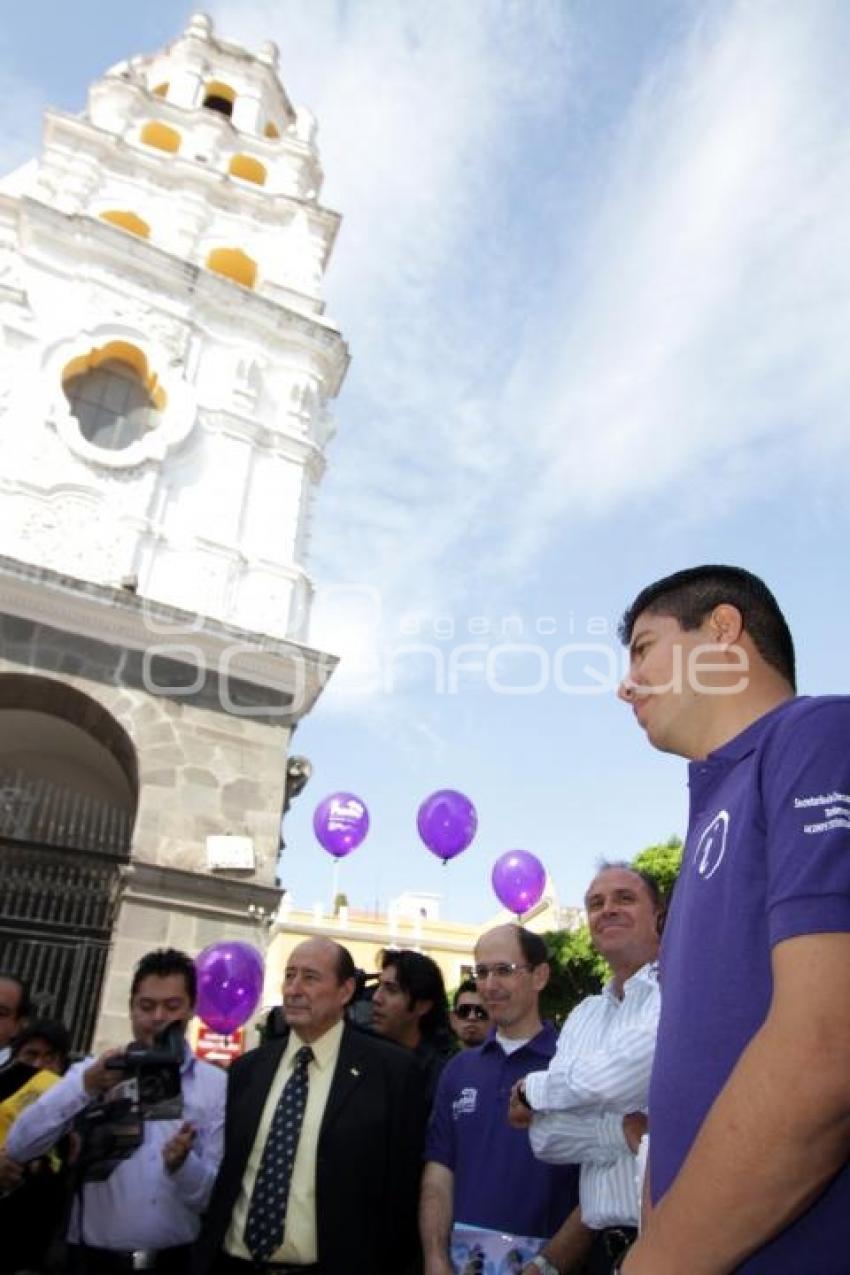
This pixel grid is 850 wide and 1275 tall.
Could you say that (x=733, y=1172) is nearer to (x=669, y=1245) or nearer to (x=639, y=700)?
(x=669, y=1245)

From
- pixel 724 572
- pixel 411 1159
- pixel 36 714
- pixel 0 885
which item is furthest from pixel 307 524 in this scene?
pixel 724 572

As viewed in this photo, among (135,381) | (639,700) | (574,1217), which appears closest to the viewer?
(639,700)

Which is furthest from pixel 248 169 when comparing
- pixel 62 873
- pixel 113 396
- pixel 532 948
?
pixel 532 948

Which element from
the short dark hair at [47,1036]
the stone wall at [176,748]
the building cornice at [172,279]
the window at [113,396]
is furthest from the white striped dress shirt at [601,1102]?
the building cornice at [172,279]

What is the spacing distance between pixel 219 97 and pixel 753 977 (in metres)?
18.7

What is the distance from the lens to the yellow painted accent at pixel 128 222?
41.7ft

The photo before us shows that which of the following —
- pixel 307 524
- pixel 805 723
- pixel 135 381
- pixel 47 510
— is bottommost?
pixel 805 723

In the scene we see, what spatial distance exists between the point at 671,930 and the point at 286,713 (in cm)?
883

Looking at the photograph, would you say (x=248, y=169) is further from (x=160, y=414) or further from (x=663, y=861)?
(x=663, y=861)

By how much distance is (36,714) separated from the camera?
34.4 ft

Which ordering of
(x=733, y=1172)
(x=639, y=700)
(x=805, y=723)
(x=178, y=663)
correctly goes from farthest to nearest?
Result: (x=178, y=663) → (x=639, y=700) → (x=805, y=723) → (x=733, y=1172)

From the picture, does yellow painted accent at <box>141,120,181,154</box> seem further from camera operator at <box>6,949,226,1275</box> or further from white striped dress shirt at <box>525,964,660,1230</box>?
white striped dress shirt at <box>525,964,660,1230</box>

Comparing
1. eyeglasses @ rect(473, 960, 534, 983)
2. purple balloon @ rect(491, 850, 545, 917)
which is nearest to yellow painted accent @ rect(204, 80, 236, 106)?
purple balloon @ rect(491, 850, 545, 917)

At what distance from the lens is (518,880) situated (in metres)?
9.86
